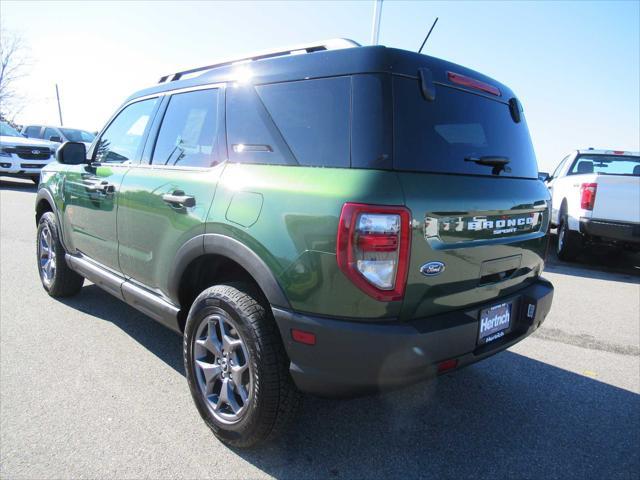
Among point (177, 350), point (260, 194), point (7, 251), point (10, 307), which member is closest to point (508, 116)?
point (260, 194)

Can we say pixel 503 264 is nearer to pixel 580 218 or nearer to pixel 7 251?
pixel 580 218

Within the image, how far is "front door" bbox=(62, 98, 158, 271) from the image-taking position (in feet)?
10.5

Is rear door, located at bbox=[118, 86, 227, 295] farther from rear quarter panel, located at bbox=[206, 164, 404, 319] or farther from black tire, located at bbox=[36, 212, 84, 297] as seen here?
black tire, located at bbox=[36, 212, 84, 297]

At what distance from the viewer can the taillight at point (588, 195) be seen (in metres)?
6.67

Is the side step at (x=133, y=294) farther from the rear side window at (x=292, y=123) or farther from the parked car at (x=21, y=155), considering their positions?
the parked car at (x=21, y=155)

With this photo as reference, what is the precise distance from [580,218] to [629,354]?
12.1ft

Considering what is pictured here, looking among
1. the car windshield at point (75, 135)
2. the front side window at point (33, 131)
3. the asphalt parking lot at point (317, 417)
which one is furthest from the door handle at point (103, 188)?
the front side window at point (33, 131)

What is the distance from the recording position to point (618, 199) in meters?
6.52

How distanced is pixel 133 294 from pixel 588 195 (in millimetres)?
6604

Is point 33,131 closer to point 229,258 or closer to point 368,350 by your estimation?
point 229,258

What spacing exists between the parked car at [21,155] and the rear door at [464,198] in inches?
581

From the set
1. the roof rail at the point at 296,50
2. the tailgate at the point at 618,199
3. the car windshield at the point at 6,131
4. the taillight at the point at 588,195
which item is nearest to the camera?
the roof rail at the point at 296,50

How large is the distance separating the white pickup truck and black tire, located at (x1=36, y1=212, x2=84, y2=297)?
18.3ft

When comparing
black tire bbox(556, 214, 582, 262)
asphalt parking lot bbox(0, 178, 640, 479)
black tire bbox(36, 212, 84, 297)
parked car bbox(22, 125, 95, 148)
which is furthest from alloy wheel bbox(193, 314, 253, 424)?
parked car bbox(22, 125, 95, 148)
